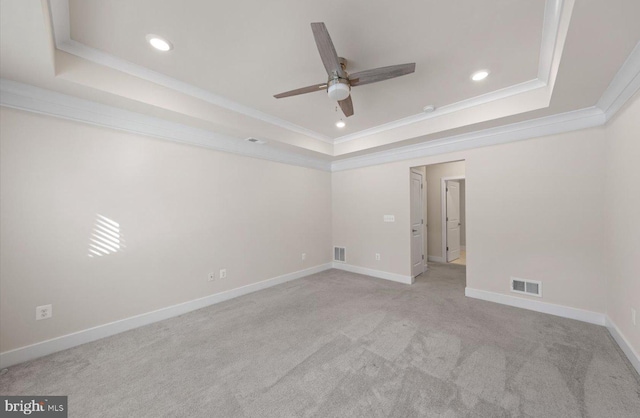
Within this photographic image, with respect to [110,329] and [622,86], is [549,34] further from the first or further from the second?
[110,329]

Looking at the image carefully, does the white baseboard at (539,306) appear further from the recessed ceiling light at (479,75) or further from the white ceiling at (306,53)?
the recessed ceiling light at (479,75)

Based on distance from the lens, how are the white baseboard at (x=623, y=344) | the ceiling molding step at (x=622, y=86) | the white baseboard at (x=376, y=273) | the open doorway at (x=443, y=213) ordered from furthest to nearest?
the open doorway at (x=443, y=213) < the white baseboard at (x=376, y=273) < the white baseboard at (x=623, y=344) < the ceiling molding step at (x=622, y=86)

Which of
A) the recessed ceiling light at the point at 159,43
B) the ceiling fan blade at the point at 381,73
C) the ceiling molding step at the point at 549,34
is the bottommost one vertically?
the ceiling fan blade at the point at 381,73

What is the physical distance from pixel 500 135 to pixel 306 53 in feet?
9.86

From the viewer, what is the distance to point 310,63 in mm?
2326

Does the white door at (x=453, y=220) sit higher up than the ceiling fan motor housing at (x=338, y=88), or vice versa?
the ceiling fan motor housing at (x=338, y=88)

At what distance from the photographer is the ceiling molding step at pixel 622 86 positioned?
1824 millimetres

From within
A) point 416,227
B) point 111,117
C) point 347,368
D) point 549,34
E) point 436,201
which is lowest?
point 347,368

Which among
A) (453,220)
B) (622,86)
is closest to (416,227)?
(453,220)

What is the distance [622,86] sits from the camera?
6.93ft

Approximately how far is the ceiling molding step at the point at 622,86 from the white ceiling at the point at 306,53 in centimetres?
6

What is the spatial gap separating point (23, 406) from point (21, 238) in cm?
140

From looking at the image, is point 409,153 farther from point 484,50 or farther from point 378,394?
point 378,394

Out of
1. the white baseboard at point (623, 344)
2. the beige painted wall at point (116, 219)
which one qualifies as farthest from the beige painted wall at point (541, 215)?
the beige painted wall at point (116, 219)
